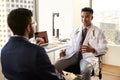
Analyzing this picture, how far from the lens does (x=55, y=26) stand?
353 cm

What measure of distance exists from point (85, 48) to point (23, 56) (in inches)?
52.6

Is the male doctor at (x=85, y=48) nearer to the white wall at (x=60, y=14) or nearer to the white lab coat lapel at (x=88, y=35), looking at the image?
the white lab coat lapel at (x=88, y=35)

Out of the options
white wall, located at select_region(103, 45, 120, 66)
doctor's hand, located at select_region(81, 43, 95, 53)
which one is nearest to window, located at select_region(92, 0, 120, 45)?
white wall, located at select_region(103, 45, 120, 66)

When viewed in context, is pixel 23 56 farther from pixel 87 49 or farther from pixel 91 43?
pixel 91 43

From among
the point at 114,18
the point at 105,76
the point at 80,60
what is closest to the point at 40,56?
the point at 80,60

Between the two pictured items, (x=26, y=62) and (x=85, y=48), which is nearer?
(x=26, y=62)

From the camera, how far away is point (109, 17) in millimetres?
4082

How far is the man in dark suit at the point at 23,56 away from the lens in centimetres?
129

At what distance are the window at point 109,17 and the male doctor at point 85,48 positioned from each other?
57.1 inches

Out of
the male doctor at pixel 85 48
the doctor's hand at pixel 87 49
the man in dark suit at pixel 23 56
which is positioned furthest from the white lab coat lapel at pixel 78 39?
the man in dark suit at pixel 23 56

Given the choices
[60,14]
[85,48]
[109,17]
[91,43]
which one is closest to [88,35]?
[91,43]

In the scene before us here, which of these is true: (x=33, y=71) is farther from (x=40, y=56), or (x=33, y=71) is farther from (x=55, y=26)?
(x=55, y=26)

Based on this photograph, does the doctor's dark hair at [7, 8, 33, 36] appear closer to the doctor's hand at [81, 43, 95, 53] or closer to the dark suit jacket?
the dark suit jacket

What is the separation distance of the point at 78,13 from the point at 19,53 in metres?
2.75
